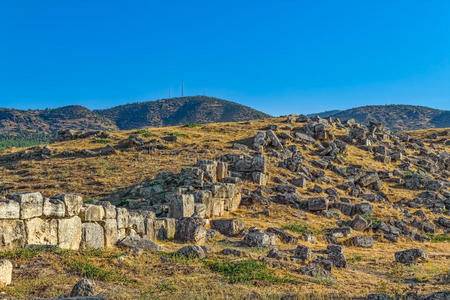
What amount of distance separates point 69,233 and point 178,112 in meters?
119

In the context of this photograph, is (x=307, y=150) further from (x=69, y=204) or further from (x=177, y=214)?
(x=69, y=204)

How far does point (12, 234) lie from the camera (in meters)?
9.42

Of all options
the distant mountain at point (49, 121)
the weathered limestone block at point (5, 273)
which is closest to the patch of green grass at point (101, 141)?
the weathered limestone block at point (5, 273)

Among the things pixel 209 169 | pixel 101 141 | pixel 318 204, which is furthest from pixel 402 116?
pixel 209 169

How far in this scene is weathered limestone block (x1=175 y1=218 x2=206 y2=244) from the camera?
543 inches

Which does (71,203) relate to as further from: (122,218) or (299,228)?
(299,228)

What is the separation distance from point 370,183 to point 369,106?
395 ft

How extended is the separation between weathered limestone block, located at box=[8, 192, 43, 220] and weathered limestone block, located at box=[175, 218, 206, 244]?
17.1ft

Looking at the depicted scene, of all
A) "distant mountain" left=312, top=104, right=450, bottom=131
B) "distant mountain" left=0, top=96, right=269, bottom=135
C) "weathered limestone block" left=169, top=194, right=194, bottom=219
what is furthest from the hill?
"weathered limestone block" left=169, top=194, right=194, bottom=219

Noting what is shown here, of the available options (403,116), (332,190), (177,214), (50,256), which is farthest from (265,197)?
(403,116)

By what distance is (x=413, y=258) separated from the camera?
12734 mm

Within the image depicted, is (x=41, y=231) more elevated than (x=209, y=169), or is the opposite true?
(x=209, y=169)

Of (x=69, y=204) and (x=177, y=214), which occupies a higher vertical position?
(x=69, y=204)

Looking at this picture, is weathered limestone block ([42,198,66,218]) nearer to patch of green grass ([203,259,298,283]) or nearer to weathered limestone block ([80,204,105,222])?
weathered limestone block ([80,204,105,222])
